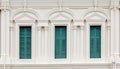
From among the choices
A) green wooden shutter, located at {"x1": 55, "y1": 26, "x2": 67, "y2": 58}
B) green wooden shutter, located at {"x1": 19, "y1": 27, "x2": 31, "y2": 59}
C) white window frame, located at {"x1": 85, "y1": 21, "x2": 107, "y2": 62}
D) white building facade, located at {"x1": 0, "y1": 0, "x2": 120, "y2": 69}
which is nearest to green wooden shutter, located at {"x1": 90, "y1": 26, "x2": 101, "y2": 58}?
white building facade, located at {"x1": 0, "y1": 0, "x2": 120, "y2": 69}

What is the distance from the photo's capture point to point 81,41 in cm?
2450

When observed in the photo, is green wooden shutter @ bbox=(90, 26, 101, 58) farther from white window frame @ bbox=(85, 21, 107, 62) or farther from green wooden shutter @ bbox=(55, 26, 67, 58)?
green wooden shutter @ bbox=(55, 26, 67, 58)

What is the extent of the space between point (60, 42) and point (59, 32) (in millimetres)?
483

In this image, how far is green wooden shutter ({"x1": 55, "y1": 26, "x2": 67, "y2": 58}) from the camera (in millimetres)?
24625

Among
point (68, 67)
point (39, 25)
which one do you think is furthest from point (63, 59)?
point (39, 25)

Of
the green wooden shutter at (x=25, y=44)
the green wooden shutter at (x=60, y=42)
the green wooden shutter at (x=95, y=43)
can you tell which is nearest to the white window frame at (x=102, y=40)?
the green wooden shutter at (x=95, y=43)

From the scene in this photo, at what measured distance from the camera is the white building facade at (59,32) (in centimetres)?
2436

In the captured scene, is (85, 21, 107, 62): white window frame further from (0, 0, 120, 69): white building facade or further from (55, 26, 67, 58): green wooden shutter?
(55, 26, 67, 58): green wooden shutter

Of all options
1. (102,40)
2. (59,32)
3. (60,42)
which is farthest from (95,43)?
(59,32)

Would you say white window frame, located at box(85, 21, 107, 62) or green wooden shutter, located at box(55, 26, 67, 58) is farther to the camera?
green wooden shutter, located at box(55, 26, 67, 58)

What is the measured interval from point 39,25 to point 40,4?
39.9 inches

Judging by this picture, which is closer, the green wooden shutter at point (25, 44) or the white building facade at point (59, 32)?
the white building facade at point (59, 32)

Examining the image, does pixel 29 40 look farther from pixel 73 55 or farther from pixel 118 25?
pixel 118 25

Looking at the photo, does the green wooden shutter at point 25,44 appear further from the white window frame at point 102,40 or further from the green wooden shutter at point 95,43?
the green wooden shutter at point 95,43
